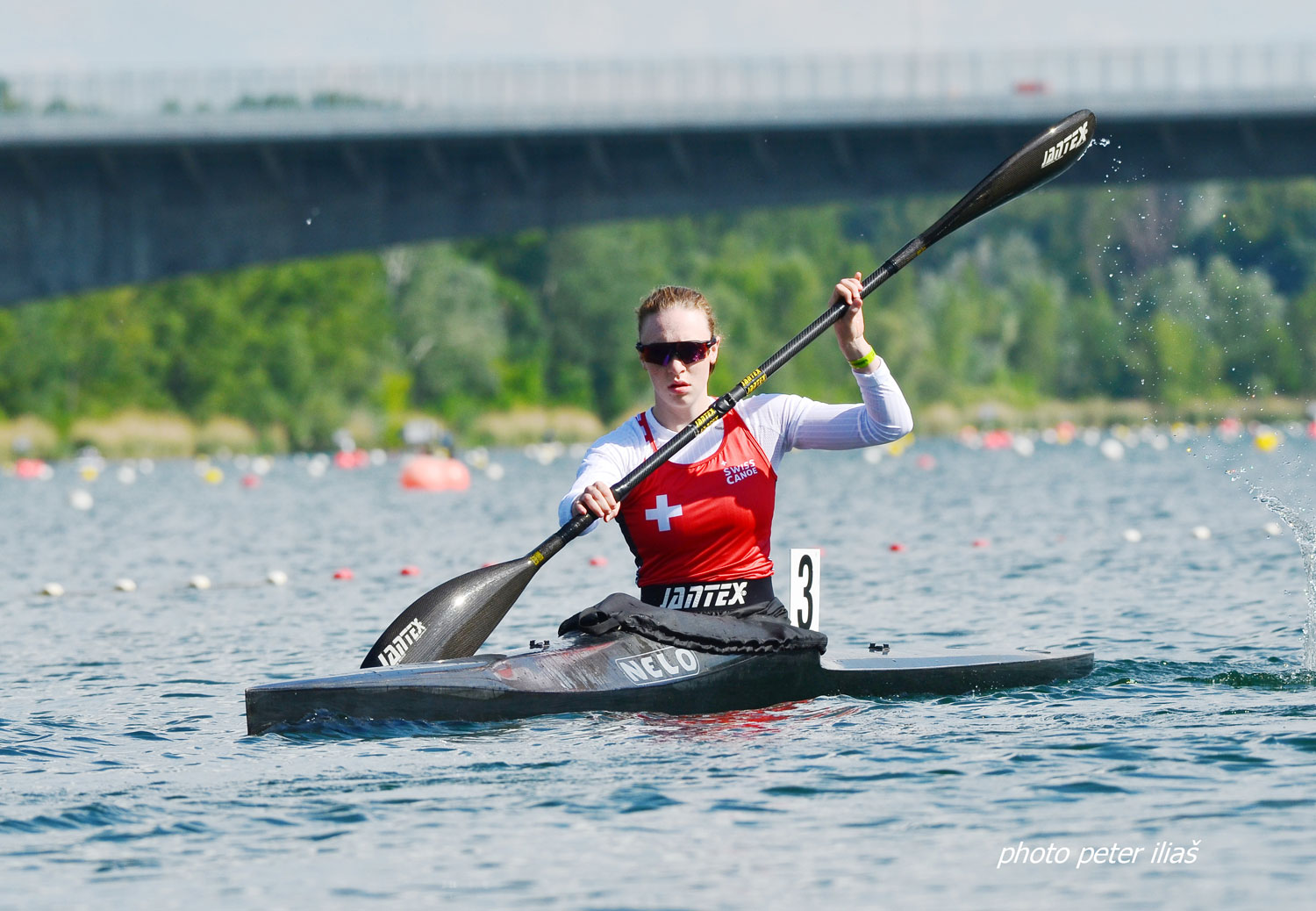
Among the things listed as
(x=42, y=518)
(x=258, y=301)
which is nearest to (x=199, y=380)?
(x=258, y=301)

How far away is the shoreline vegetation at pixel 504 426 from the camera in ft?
172

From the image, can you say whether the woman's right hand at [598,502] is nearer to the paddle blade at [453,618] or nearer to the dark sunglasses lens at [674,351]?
the dark sunglasses lens at [674,351]

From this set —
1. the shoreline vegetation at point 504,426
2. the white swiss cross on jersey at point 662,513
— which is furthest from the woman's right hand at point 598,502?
the shoreline vegetation at point 504,426

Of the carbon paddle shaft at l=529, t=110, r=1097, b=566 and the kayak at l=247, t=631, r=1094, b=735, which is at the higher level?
the carbon paddle shaft at l=529, t=110, r=1097, b=566

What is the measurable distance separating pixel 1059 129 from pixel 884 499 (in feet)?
62.4

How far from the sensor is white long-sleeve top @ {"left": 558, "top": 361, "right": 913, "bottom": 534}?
7.87 metres

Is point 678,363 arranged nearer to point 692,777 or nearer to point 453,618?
point 453,618

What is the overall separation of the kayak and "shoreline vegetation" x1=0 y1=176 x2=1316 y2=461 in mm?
28083

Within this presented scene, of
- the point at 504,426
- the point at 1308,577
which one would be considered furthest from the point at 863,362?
the point at 504,426

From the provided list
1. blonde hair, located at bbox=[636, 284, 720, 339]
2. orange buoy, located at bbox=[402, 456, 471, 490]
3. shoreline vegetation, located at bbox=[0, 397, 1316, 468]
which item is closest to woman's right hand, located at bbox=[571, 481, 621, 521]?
blonde hair, located at bbox=[636, 284, 720, 339]

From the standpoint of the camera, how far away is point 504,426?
60781 mm

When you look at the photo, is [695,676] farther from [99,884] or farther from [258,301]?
[258,301]

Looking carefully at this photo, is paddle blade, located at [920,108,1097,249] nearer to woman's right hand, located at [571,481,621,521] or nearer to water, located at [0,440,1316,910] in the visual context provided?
water, located at [0,440,1316,910]

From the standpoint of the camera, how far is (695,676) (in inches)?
318
